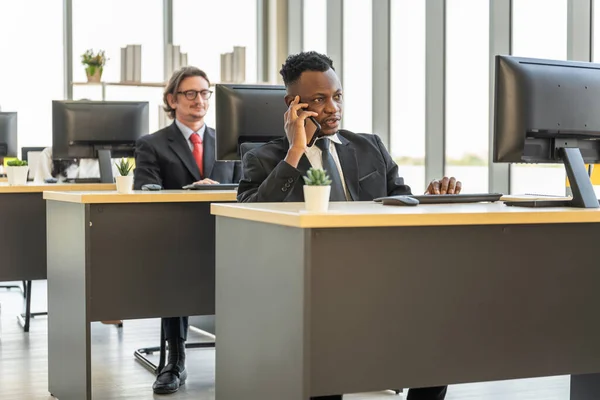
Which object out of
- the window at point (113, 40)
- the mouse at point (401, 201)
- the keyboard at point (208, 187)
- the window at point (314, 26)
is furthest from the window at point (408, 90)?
the mouse at point (401, 201)

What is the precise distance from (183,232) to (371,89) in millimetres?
A: 3596

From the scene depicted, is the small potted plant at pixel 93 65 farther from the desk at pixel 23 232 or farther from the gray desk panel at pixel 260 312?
the gray desk panel at pixel 260 312

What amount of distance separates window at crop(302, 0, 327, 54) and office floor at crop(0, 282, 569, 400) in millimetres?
3311

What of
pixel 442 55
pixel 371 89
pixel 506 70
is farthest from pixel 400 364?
pixel 371 89

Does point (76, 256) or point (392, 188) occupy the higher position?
point (392, 188)

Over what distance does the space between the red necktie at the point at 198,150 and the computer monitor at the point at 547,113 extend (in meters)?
1.95

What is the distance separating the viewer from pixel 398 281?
2.14 metres

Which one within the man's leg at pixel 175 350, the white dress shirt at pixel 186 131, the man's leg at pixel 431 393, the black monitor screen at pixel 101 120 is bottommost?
the man's leg at pixel 175 350

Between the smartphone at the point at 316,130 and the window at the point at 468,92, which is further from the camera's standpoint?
the window at the point at 468,92

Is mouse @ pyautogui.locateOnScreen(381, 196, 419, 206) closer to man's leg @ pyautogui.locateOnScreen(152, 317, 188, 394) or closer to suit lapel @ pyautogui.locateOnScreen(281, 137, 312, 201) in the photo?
suit lapel @ pyautogui.locateOnScreen(281, 137, 312, 201)

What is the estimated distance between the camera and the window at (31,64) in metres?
8.46

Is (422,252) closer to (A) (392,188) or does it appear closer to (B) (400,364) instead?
(B) (400,364)

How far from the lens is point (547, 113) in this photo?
2.54 metres

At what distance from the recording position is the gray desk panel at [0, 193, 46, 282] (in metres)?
4.36
